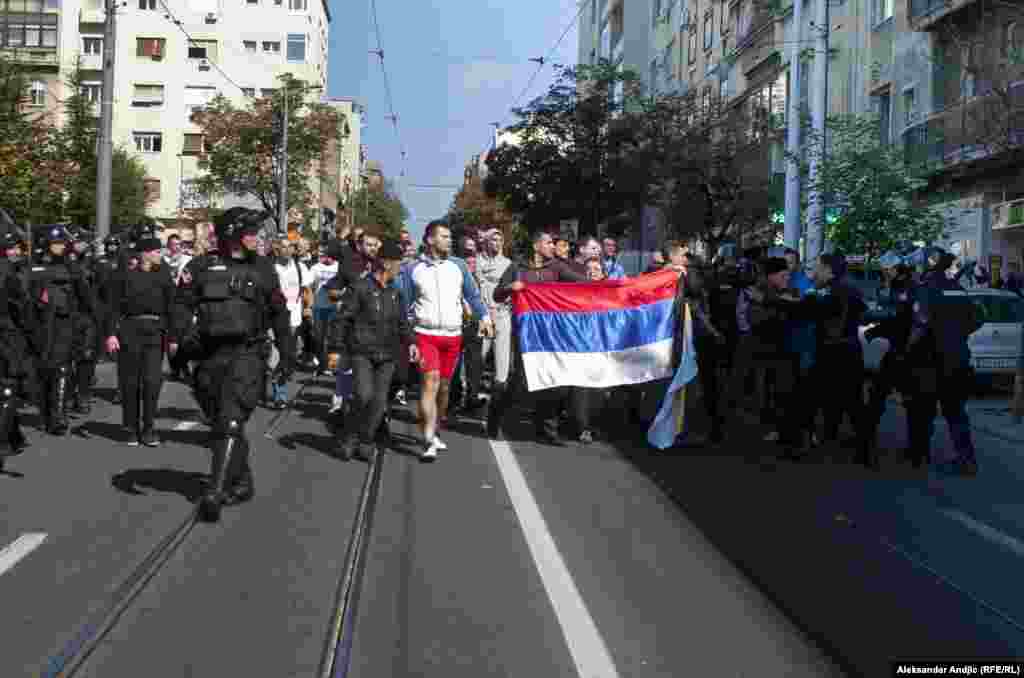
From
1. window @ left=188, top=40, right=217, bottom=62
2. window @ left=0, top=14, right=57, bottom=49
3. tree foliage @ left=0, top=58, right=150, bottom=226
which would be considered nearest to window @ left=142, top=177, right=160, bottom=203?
window @ left=188, top=40, right=217, bottom=62

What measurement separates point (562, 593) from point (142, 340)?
252 inches

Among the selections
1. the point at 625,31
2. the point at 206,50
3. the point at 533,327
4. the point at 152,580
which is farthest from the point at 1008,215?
the point at 206,50

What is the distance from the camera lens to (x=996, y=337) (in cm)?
1884

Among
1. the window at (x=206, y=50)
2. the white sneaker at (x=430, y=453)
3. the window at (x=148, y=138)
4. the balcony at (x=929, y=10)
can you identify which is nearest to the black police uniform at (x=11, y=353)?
the white sneaker at (x=430, y=453)

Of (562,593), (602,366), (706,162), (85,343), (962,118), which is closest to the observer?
(562,593)

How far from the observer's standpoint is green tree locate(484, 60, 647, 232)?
36.0 m

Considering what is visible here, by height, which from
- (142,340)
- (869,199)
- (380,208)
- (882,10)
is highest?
(380,208)

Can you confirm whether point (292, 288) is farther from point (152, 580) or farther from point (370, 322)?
point (152, 580)

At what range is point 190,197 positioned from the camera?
73.4 meters

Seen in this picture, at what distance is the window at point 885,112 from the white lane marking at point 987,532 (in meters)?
24.4

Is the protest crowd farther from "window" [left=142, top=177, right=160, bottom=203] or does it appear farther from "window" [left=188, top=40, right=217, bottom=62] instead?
"window" [left=188, top=40, right=217, bottom=62]

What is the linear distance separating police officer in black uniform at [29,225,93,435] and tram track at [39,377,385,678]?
4379mm

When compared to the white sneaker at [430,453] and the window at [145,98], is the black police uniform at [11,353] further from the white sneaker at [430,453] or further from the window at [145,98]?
the window at [145,98]

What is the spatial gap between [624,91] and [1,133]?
1526cm
